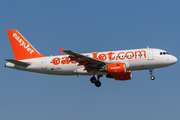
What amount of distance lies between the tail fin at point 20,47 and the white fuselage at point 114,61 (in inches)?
94.1

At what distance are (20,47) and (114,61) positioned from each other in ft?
50.8

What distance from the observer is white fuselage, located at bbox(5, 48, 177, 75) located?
44438 mm

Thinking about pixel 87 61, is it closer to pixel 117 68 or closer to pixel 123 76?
pixel 117 68

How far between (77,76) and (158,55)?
39.3ft

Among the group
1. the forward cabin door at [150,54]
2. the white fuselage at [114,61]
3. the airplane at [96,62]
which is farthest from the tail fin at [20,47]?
the forward cabin door at [150,54]

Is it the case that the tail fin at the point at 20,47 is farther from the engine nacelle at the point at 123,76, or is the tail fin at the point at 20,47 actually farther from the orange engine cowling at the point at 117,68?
the orange engine cowling at the point at 117,68

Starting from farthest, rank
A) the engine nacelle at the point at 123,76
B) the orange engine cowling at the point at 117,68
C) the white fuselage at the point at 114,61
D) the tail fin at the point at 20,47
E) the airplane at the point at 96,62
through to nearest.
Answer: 1. the tail fin at the point at 20,47
2. the engine nacelle at the point at 123,76
3. the white fuselage at the point at 114,61
4. the airplane at the point at 96,62
5. the orange engine cowling at the point at 117,68

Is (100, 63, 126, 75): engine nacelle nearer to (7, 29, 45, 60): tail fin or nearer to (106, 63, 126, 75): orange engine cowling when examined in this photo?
(106, 63, 126, 75): orange engine cowling

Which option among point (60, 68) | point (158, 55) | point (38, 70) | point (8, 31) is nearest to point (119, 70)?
point (158, 55)

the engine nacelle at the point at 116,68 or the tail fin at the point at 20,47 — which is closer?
the engine nacelle at the point at 116,68

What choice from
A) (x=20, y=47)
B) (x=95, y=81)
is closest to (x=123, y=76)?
(x=95, y=81)

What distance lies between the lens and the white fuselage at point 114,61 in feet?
146

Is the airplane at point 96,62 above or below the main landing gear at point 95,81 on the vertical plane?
above

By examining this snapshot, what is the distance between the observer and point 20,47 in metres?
50.8
